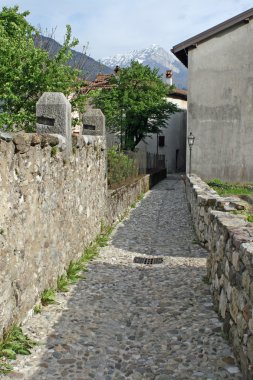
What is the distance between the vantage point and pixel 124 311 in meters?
5.03

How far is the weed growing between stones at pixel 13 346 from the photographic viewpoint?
3.54m

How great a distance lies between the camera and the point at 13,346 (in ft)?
12.5

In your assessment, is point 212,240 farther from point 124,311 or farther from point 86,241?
point 86,241

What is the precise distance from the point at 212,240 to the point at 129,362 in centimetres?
231

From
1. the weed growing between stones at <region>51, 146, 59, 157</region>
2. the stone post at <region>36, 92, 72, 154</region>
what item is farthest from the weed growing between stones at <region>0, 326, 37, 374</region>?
the stone post at <region>36, 92, 72, 154</region>

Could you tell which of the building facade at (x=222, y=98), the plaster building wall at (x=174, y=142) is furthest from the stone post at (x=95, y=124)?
the plaster building wall at (x=174, y=142)

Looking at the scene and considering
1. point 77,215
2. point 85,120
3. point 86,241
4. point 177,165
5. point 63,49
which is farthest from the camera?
point 177,165

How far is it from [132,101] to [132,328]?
901 inches

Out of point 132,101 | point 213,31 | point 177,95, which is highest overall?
point 213,31

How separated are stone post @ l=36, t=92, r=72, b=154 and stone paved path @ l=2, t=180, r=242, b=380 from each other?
2.33 meters

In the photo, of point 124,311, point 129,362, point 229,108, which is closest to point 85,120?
point 124,311

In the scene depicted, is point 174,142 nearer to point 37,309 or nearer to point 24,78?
point 24,78

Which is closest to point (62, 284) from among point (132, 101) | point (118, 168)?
point (118, 168)

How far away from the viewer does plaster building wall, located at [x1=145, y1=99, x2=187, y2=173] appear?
36188 mm
